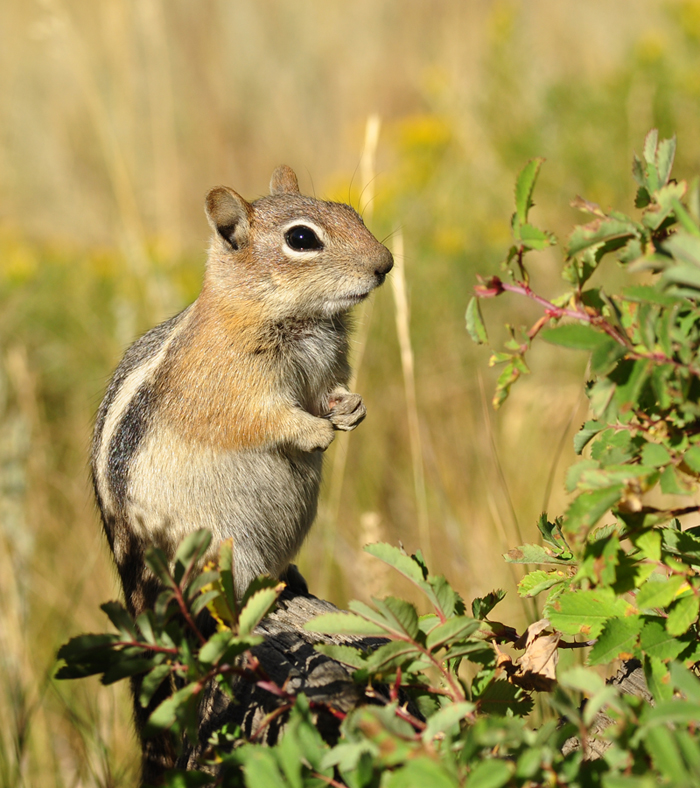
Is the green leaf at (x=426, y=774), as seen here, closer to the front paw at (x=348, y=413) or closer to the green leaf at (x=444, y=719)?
the green leaf at (x=444, y=719)

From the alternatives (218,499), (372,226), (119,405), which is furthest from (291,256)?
(372,226)

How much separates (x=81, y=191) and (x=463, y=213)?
6589 millimetres

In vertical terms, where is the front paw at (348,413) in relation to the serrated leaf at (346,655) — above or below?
above

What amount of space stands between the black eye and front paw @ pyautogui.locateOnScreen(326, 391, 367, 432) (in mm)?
554

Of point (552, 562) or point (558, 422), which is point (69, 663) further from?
point (558, 422)

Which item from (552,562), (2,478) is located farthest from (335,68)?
(552,562)

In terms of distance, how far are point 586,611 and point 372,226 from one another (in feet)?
16.6

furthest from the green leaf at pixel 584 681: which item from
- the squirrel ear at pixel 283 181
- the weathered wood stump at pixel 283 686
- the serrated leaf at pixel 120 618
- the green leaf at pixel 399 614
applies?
the squirrel ear at pixel 283 181

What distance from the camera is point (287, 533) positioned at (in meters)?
2.91

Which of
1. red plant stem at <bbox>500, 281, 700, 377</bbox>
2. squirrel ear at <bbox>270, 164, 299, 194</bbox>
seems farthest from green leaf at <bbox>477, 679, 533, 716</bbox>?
squirrel ear at <bbox>270, 164, 299, 194</bbox>

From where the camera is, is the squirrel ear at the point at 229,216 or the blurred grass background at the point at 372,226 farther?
the blurred grass background at the point at 372,226

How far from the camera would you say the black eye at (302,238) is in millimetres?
3053

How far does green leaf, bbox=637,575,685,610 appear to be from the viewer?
136 cm

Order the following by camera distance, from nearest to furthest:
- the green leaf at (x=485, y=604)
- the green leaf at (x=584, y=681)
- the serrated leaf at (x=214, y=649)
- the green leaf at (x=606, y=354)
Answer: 1. the green leaf at (x=584, y=681)
2. the green leaf at (x=606, y=354)
3. the serrated leaf at (x=214, y=649)
4. the green leaf at (x=485, y=604)
